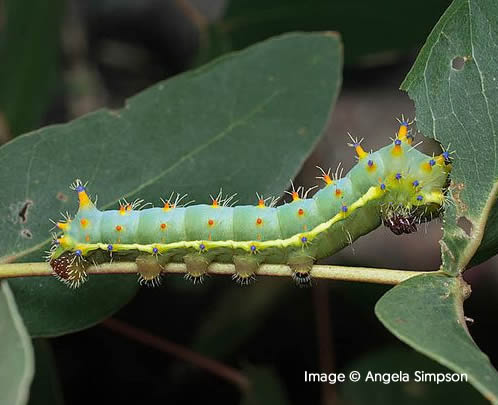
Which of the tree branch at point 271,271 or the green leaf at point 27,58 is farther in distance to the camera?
the green leaf at point 27,58

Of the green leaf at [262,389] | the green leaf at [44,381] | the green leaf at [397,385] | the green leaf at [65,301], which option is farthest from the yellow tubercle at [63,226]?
the green leaf at [397,385]

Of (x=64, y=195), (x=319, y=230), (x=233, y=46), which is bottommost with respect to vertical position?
(x=319, y=230)

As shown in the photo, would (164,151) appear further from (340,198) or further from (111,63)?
(111,63)

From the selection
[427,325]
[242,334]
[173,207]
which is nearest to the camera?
[427,325]

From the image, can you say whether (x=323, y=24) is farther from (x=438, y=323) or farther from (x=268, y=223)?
(x=438, y=323)

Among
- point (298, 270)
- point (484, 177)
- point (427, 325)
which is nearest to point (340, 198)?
point (298, 270)

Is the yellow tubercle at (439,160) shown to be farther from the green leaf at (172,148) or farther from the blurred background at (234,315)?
the blurred background at (234,315)
